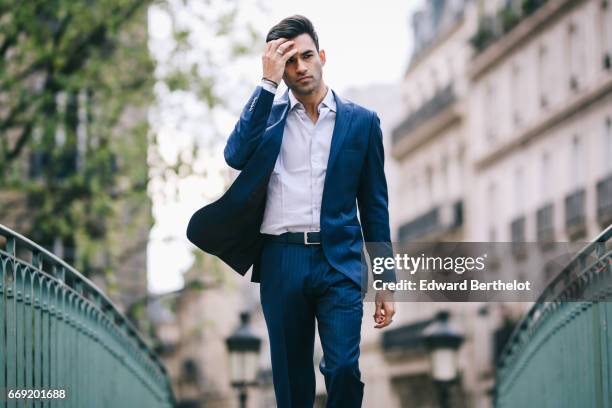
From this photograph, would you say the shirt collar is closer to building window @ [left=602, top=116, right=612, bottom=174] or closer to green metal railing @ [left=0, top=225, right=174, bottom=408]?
green metal railing @ [left=0, top=225, right=174, bottom=408]

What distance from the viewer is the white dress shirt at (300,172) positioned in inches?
271

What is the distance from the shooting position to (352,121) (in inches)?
275

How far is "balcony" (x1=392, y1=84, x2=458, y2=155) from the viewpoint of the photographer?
55781 mm

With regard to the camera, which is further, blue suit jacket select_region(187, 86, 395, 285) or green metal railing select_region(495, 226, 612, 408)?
green metal railing select_region(495, 226, 612, 408)

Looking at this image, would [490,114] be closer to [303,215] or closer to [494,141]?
[494,141]

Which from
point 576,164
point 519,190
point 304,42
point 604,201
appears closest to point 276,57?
point 304,42

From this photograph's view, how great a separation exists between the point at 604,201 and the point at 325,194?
32093mm

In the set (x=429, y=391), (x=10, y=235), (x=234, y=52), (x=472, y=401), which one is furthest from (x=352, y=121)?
(x=429, y=391)

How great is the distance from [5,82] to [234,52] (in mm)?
4416

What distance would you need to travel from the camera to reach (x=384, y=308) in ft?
23.1

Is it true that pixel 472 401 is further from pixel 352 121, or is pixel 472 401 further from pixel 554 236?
pixel 352 121

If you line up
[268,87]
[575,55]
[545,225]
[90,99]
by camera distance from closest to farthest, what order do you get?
[268,87], [90,99], [575,55], [545,225]

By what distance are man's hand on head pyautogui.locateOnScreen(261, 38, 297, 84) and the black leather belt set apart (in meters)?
0.71

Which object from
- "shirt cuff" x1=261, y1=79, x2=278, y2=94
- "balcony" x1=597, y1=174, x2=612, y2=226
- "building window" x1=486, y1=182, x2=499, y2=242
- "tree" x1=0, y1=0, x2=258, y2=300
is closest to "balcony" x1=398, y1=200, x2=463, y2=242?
"building window" x1=486, y1=182, x2=499, y2=242
